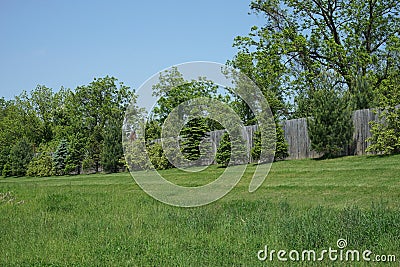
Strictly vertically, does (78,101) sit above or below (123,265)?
above

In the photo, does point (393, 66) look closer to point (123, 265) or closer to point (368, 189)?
point (368, 189)

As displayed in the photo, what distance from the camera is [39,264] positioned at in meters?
5.17

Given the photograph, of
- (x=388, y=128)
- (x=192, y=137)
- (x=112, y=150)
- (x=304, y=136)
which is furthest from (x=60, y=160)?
(x=388, y=128)

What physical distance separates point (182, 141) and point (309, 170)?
944 cm

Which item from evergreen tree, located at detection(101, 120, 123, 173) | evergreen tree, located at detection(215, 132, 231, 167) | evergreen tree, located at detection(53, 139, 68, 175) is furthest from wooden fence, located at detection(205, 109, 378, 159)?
evergreen tree, located at detection(53, 139, 68, 175)

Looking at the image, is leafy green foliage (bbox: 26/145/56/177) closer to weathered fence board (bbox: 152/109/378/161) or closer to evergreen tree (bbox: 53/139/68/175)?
evergreen tree (bbox: 53/139/68/175)

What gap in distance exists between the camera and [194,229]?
6680mm

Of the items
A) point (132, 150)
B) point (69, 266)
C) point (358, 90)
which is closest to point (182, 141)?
point (132, 150)

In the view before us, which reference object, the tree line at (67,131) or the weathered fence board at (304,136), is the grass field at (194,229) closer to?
the weathered fence board at (304,136)

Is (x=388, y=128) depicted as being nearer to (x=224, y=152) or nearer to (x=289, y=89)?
(x=224, y=152)

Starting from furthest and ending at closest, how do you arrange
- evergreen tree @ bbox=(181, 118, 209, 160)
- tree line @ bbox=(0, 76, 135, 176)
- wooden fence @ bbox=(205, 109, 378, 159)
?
tree line @ bbox=(0, 76, 135, 176)
evergreen tree @ bbox=(181, 118, 209, 160)
wooden fence @ bbox=(205, 109, 378, 159)

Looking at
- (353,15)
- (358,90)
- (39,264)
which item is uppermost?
(353,15)

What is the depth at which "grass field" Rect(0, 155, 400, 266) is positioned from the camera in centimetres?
521

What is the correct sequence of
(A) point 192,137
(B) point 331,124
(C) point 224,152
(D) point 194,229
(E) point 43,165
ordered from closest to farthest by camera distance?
(D) point 194,229
(B) point 331,124
(C) point 224,152
(A) point 192,137
(E) point 43,165
